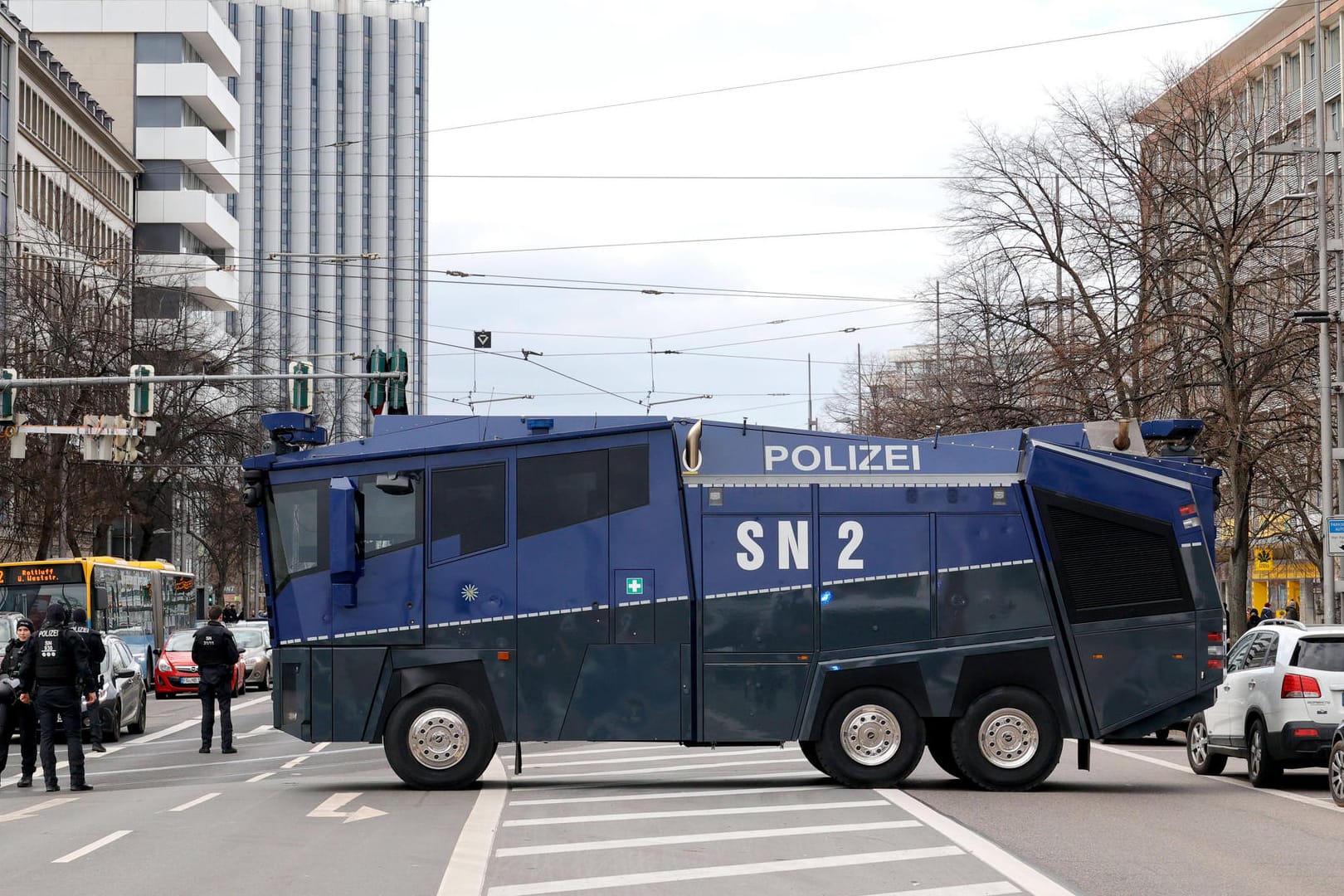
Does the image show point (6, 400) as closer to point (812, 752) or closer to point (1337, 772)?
point (812, 752)

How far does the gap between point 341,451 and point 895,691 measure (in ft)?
18.8

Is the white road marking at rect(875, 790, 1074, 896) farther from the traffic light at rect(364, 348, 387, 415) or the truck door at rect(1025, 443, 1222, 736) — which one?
the traffic light at rect(364, 348, 387, 415)

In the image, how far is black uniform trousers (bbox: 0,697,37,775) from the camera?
18891 millimetres

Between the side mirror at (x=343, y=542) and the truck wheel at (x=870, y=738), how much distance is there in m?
4.63

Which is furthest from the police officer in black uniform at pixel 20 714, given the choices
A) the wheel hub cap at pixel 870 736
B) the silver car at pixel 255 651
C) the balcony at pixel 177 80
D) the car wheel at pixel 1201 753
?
the balcony at pixel 177 80

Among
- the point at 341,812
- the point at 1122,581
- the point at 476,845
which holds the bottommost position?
the point at 341,812

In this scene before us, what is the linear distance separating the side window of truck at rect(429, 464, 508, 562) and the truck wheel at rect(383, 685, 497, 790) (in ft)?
4.35

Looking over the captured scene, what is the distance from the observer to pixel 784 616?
16656 mm

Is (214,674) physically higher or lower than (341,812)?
higher

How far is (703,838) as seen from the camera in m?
13.0

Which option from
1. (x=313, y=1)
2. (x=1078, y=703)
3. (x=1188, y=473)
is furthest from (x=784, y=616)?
(x=313, y=1)

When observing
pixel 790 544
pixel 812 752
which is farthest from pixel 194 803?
pixel 790 544

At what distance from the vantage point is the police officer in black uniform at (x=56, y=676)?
1817 cm

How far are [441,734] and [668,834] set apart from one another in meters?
3.90
